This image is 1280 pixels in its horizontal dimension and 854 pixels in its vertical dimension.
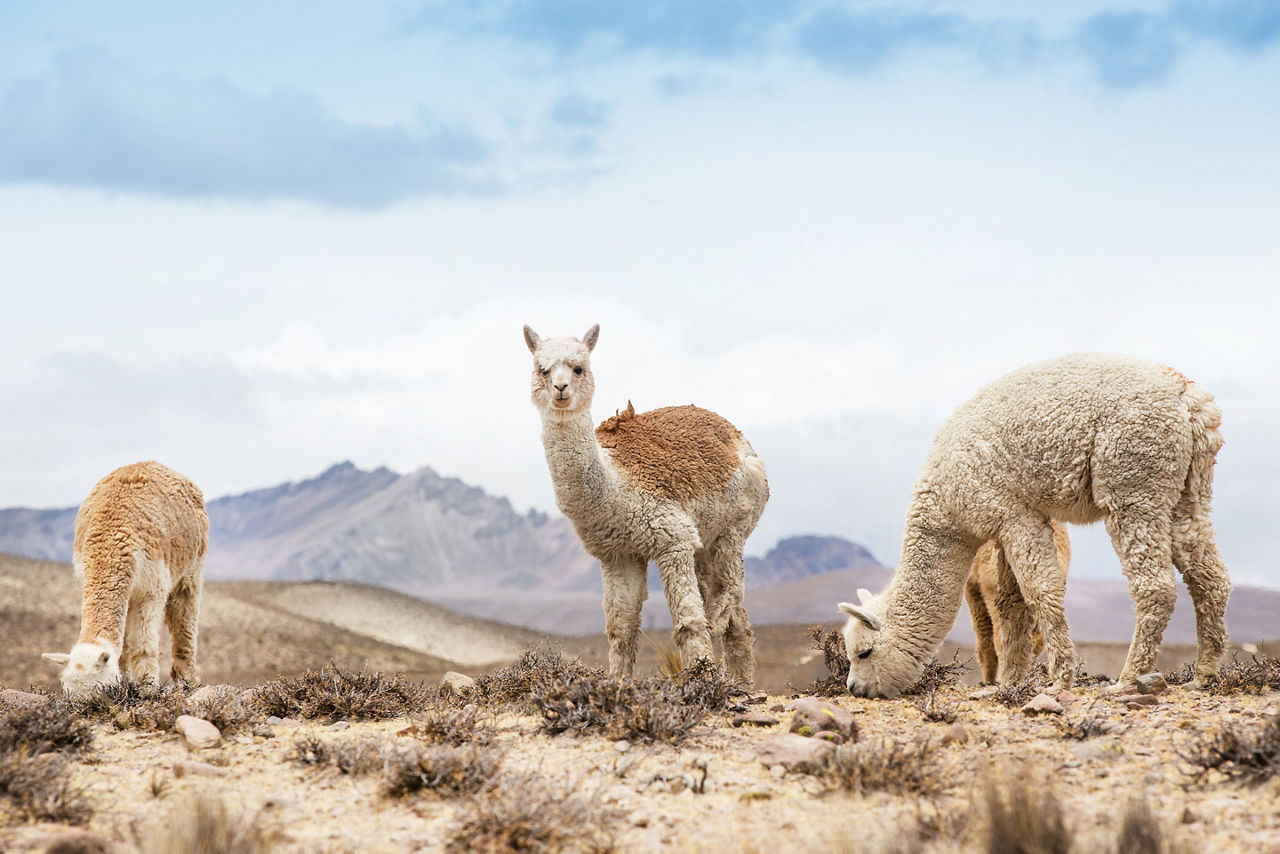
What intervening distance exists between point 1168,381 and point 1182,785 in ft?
15.0

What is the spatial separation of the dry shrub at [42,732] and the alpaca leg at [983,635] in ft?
32.0

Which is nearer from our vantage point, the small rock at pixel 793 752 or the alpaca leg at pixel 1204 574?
the small rock at pixel 793 752

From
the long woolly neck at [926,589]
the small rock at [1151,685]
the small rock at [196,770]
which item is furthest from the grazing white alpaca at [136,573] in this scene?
the small rock at [1151,685]

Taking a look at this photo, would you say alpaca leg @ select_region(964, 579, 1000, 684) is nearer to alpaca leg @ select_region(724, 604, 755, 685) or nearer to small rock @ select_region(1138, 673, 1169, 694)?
alpaca leg @ select_region(724, 604, 755, 685)

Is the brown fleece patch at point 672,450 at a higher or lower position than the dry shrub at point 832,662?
higher

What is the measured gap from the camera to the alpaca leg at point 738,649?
40.5 feet

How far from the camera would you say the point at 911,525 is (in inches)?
428

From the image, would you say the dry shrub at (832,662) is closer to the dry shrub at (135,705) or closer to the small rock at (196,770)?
the small rock at (196,770)

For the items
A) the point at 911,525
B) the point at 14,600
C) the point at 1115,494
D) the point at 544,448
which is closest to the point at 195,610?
the point at 544,448

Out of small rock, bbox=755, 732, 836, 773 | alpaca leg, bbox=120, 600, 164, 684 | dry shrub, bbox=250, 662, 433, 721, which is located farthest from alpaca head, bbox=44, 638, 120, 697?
small rock, bbox=755, 732, 836, 773

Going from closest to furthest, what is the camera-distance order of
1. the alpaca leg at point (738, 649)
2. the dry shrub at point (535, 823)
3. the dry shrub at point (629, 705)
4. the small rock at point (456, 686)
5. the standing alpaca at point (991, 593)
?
1. the dry shrub at point (535, 823)
2. the dry shrub at point (629, 705)
3. the small rock at point (456, 686)
4. the standing alpaca at point (991, 593)
5. the alpaca leg at point (738, 649)

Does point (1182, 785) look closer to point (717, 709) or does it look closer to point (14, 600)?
point (717, 709)

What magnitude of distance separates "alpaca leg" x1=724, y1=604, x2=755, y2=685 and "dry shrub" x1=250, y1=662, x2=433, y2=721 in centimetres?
379

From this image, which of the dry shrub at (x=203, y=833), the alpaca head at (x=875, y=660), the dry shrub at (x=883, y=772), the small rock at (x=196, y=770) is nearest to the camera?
the dry shrub at (x=203, y=833)
